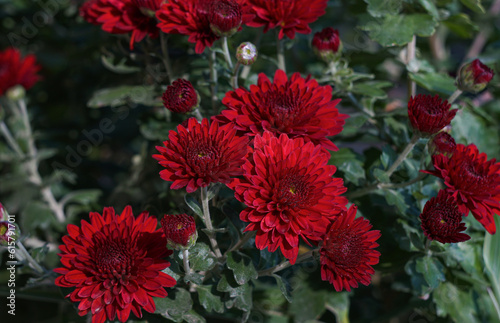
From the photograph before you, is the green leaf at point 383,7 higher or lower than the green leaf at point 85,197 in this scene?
higher

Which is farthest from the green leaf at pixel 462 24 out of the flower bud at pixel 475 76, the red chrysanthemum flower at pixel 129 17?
the red chrysanthemum flower at pixel 129 17

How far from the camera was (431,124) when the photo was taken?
68cm

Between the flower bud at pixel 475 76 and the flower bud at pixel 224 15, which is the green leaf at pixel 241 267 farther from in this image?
the flower bud at pixel 475 76

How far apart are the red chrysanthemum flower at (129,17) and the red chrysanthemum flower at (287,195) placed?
0.35 m

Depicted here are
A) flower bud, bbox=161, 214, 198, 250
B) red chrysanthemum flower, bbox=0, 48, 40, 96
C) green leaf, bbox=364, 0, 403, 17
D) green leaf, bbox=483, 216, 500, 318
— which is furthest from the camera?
red chrysanthemum flower, bbox=0, 48, 40, 96

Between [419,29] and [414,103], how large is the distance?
304 mm

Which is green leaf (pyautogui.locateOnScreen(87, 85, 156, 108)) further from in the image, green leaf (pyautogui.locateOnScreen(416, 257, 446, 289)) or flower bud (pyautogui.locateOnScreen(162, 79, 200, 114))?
green leaf (pyautogui.locateOnScreen(416, 257, 446, 289))

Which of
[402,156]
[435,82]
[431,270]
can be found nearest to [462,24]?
[435,82]

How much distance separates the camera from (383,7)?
945 mm

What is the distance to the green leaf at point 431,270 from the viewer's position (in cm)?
78

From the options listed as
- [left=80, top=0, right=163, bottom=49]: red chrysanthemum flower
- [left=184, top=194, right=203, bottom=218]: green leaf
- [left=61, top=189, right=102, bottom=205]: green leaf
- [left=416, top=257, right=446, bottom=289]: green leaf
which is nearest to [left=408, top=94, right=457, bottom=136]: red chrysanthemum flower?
[left=416, top=257, right=446, bottom=289]: green leaf

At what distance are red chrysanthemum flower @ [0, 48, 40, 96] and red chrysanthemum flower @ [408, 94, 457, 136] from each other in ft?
3.11

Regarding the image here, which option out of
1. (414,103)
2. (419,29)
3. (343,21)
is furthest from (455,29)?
(414,103)

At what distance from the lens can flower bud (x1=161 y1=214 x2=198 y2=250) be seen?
60 centimetres
